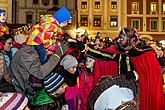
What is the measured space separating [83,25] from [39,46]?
51.7 metres

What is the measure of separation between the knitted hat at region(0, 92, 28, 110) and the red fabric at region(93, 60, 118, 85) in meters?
3.96

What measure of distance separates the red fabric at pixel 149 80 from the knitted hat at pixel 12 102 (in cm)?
381

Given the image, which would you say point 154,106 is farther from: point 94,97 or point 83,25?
point 83,25

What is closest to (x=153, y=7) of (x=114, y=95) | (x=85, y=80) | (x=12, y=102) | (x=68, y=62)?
(x=85, y=80)

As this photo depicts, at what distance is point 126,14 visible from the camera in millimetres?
58062

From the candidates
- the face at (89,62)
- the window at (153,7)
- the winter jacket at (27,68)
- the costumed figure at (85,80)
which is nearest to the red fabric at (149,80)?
the face at (89,62)

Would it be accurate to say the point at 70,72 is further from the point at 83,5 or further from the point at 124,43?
the point at 83,5

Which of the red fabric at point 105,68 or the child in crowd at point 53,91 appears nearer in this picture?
the child in crowd at point 53,91

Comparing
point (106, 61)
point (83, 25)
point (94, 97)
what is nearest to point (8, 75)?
point (94, 97)

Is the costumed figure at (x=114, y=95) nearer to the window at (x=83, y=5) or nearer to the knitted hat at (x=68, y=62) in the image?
the knitted hat at (x=68, y=62)

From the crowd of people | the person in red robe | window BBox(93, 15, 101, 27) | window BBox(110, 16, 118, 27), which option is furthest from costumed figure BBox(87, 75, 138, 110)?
window BBox(110, 16, 118, 27)

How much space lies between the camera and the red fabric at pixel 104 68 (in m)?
7.37

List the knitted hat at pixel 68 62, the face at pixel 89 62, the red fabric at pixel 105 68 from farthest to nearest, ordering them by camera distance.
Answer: the face at pixel 89 62 < the red fabric at pixel 105 68 < the knitted hat at pixel 68 62

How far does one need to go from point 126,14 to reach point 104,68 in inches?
2017
